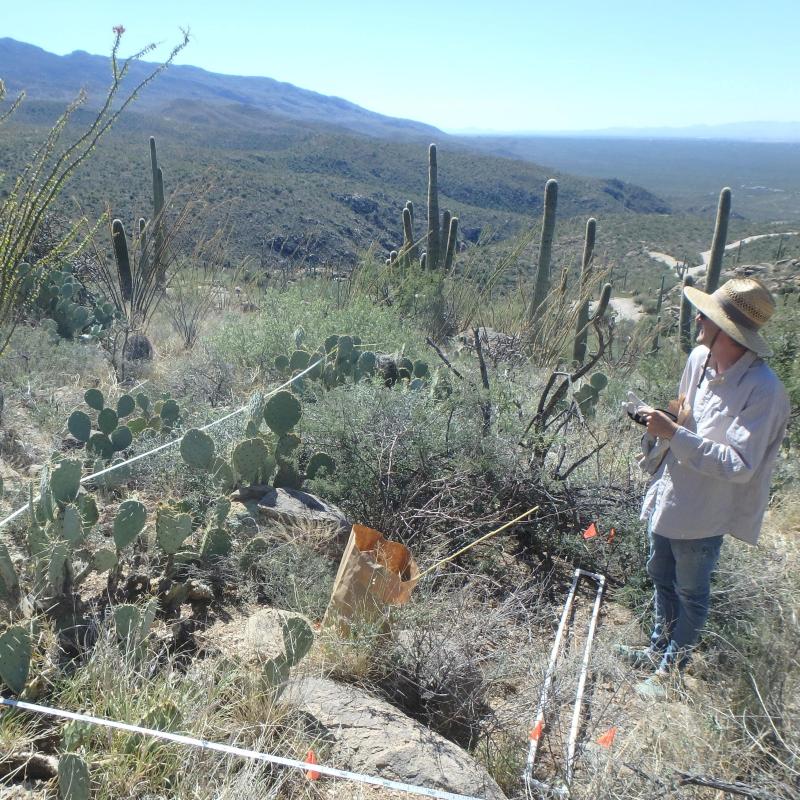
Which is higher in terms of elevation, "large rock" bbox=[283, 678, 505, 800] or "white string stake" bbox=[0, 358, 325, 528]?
"white string stake" bbox=[0, 358, 325, 528]

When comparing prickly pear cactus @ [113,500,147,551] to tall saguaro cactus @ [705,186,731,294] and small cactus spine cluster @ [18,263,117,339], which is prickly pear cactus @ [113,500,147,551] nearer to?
small cactus spine cluster @ [18,263,117,339]

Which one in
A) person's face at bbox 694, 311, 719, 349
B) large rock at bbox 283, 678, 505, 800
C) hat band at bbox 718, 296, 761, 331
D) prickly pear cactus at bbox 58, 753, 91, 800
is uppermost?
hat band at bbox 718, 296, 761, 331

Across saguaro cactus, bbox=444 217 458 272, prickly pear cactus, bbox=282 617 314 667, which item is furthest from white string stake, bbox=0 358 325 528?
saguaro cactus, bbox=444 217 458 272

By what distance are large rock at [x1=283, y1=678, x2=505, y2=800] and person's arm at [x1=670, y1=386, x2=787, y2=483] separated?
145 centimetres

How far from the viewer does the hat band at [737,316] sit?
3.08 meters

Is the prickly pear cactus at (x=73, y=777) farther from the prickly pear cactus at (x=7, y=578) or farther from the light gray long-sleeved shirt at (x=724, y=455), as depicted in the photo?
the light gray long-sleeved shirt at (x=724, y=455)

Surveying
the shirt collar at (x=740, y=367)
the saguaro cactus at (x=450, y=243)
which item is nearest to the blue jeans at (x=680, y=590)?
the shirt collar at (x=740, y=367)

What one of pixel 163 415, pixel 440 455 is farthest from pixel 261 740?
pixel 163 415

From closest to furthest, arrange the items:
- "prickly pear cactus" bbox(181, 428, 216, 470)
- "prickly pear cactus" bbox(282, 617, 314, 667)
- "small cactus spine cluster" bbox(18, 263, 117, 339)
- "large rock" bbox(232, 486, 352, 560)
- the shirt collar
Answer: "prickly pear cactus" bbox(282, 617, 314, 667), the shirt collar, "large rock" bbox(232, 486, 352, 560), "prickly pear cactus" bbox(181, 428, 216, 470), "small cactus spine cluster" bbox(18, 263, 117, 339)

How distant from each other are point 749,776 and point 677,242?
46.1 m

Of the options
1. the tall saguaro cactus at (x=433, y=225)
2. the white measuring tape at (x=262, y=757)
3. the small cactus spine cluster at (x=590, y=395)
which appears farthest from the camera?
the tall saguaro cactus at (x=433, y=225)

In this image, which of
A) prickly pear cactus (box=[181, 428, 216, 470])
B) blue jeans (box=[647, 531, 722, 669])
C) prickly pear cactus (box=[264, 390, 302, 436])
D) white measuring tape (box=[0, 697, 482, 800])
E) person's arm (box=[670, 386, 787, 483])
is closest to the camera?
white measuring tape (box=[0, 697, 482, 800])

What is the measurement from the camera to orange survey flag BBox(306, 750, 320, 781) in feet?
8.08

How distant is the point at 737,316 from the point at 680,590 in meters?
1.24
